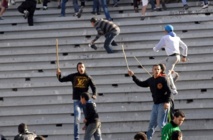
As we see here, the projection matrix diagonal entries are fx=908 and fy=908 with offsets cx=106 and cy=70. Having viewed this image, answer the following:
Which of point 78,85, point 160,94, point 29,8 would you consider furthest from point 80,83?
point 29,8

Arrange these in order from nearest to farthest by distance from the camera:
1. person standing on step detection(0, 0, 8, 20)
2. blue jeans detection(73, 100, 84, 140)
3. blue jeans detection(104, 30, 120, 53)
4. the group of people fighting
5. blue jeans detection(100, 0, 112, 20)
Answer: the group of people fighting < blue jeans detection(73, 100, 84, 140) < blue jeans detection(104, 30, 120, 53) < blue jeans detection(100, 0, 112, 20) < person standing on step detection(0, 0, 8, 20)

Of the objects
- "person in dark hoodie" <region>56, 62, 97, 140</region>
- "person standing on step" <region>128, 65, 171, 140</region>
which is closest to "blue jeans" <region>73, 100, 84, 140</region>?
"person in dark hoodie" <region>56, 62, 97, 140</region>

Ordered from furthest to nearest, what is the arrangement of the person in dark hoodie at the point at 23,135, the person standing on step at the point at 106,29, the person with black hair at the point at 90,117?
the person standing on step at the point at 106,29 < the person with black hair at the point at 90,117 < the person in dark hoodie at the point at 23,135

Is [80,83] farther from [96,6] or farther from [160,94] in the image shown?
[96,6]

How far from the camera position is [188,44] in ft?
68.5

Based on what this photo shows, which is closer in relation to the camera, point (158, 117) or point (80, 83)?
point (158, 117)

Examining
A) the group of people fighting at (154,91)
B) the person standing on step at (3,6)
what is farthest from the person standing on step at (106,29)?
the person standing on step at (3,6)

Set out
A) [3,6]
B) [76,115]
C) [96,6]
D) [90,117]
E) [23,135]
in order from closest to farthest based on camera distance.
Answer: [23,135] < [90,117] < [76,115] < [96,6] < [3,6]

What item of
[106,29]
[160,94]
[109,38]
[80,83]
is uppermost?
[106,29]

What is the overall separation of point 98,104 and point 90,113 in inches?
119

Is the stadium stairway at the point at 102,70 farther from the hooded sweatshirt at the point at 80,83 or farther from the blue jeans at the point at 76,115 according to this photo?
the hooded sweatshirt at the point at 80,83

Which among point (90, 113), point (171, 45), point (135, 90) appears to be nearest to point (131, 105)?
point (135, 90)

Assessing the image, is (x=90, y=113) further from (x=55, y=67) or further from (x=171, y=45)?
(x=55, y=67)

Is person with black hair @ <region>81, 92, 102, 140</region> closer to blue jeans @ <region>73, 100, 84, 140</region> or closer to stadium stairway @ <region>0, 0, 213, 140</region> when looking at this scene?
blue jeans @ <region>73, 100, 84, 140</region>
